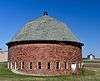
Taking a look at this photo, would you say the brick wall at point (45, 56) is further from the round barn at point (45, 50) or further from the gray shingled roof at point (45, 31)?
the gray shingled roof at point (45, 31)

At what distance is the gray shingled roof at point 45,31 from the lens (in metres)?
50.5

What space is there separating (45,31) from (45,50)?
3237 millimetres

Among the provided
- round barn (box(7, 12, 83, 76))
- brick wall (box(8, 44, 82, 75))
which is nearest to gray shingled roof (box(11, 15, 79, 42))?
round barn (box(7, 12, 83, 76))

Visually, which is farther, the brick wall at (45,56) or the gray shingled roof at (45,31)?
the gray shingled roof at (45,31)

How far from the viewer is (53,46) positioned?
5028 centimetres

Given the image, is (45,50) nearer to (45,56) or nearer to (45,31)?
(45,56)

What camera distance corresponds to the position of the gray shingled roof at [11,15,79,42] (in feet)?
166

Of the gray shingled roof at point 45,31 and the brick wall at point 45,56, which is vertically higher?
the gray shingled roof at point 45,31

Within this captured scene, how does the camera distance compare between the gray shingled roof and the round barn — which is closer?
the round barn

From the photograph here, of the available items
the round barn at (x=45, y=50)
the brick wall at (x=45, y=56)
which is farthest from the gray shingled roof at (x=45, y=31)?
the brick wall at (x=45, y=56)

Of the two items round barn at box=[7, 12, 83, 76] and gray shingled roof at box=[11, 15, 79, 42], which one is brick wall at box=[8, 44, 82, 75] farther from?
gray shingled roof at box=[11, 15, 79, 42]

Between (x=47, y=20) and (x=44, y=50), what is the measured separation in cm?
632

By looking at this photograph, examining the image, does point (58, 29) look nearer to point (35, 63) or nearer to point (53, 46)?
point (53, 46)

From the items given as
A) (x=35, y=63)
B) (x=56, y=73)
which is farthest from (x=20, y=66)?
(x=56, y=73)
